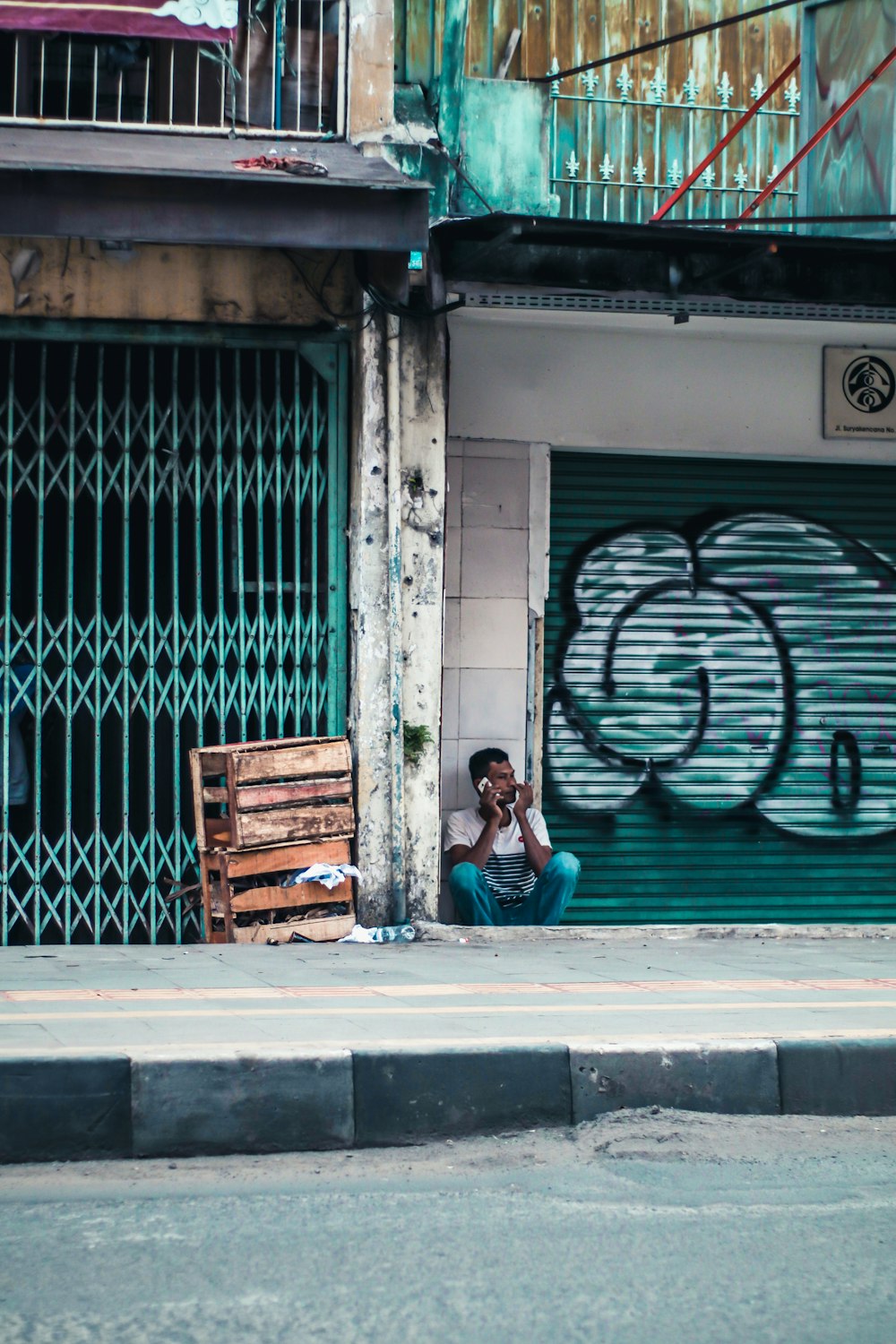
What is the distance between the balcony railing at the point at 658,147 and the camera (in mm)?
8688

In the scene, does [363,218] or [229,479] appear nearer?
[363,218]

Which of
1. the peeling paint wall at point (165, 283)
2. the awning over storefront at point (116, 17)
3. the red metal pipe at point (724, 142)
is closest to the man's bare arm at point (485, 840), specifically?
the peeling paint wall at point (165, 283)

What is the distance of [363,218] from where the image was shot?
6809 millimetres

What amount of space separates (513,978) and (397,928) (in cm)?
137

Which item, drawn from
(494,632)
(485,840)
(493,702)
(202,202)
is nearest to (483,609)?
(494,632)

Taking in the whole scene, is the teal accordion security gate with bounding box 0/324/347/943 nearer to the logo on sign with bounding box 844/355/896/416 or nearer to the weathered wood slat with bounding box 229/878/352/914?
the weathered wood slat with bounding box 229/878/352/914

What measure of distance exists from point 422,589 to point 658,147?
9.96 feet

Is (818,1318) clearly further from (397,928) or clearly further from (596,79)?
(596,79)

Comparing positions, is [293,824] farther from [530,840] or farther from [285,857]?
[530,840]

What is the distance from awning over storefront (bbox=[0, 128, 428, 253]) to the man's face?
2770mm

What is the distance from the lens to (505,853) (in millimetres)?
8211

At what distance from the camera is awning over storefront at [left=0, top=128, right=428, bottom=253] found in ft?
21.6

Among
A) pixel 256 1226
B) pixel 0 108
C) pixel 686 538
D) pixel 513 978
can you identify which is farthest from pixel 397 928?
pixel 0 108

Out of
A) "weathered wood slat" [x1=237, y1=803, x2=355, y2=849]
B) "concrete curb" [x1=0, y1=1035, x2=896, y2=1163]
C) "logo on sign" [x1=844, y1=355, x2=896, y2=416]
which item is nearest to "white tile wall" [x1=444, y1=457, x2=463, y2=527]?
"weathered wood slat" [x1=237, y1=803, x2=355, y2=849]
